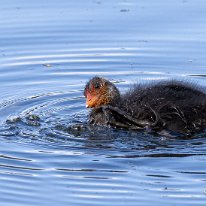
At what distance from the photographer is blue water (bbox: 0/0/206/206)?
9.13 m

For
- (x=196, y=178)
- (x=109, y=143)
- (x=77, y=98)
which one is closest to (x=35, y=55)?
(x=77, y=98)

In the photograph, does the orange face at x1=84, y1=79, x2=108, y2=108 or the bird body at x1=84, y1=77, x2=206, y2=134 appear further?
the orange face at x1=84, y1=79, x2=108, y2=108

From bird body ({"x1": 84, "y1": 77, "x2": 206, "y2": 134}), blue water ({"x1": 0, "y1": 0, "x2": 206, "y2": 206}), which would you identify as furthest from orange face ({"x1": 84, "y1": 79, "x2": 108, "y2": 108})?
blue water ({"x1": 0, "y1": 0, "x2": 206, "y2": 206})

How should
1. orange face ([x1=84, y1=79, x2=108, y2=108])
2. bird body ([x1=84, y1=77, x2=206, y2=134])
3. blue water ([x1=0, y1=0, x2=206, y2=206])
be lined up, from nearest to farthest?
blue water ([x1=0, y1=0, x2=206, y2=206])
bird body ([x1=84, y1=77, x2=206, y2=134])
orange face ([x1=84, y1=79, x2=108, y2=108])

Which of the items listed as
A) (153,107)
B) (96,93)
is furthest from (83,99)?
(153,107)

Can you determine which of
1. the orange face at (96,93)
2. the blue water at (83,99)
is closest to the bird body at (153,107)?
the orange face at (96,93)

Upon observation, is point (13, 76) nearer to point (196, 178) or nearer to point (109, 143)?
point (109, 143)

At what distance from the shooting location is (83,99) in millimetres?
12250

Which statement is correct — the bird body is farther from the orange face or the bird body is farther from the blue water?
the blue water

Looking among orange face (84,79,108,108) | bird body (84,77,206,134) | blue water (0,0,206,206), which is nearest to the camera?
blue water (0,0,206,206)

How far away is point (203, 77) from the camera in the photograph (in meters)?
12.8

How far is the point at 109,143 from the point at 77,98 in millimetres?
1957

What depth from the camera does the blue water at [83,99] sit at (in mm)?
9134

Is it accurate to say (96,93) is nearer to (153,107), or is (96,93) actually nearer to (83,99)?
(153,107)
